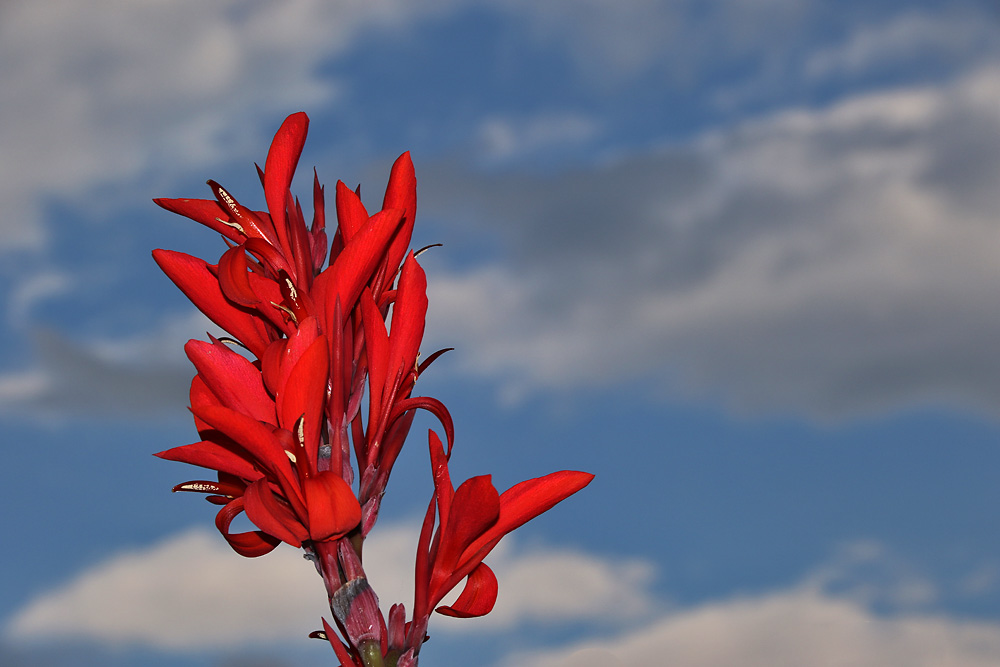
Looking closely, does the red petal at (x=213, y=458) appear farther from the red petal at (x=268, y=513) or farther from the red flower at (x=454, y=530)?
the red flower at (x=454, y=530)

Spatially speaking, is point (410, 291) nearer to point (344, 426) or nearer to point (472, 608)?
point (344, 426)

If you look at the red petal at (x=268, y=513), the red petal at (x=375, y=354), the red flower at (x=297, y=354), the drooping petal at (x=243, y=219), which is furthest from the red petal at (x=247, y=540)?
the drooping petal at (x=243, y=219)

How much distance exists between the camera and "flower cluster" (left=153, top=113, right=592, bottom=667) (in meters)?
2.63

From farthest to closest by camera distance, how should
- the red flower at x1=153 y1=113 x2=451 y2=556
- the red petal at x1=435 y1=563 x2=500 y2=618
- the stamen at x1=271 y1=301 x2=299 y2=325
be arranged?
the red petal at x1=435 y1=563 x2=500 y2=618, the stamen at x1=271 y1=301 x2=299 y2=325, the red flower at x1=153 y1=113 x2=451 y2=556

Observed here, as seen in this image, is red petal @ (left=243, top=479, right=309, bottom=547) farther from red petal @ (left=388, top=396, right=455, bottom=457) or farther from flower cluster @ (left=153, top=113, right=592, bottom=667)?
red petal @ (left=388, top=396, right=455, bottom=457)

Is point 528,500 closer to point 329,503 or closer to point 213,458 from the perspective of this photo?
point 329,503

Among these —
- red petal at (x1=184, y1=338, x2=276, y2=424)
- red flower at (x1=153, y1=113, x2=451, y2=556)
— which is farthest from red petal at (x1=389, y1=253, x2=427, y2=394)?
red petal at (x1=184, y1=338, x2=276, y2=424)

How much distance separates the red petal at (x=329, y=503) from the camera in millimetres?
2494

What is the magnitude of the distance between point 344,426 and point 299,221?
2.30ft

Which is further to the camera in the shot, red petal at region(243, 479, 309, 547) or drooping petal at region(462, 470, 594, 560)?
drooping petal at region(462, 470, 594, 560)

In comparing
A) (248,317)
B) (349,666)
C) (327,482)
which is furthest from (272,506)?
(248,317)

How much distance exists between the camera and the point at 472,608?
2.96 meters

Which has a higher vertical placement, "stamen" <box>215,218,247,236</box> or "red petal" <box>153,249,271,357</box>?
"stamen" <box>215,218,247,236</box>

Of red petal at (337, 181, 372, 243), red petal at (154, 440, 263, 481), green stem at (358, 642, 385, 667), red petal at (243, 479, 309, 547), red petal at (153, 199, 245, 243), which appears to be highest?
red petal at (153, 199, 245, 243)
